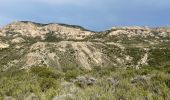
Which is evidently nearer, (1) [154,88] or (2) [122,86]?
(1) [154,88]

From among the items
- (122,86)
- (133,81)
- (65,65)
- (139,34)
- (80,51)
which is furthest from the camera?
(139,34)

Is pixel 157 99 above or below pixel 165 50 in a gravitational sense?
above

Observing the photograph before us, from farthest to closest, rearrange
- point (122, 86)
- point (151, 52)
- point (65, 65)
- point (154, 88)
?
point (151, 52) → point (65, 65) → point (122, 86) → point (154, 88)

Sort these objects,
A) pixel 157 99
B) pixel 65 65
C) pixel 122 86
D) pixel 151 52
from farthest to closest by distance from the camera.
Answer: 1. pixel 151 52
2. pixel 65 65
3. pixel 122 86
4. pixel 157 99

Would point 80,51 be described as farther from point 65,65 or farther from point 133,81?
point 133,81

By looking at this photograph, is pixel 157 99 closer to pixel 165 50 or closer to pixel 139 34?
pixel 165 50

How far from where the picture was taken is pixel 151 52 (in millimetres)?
111750

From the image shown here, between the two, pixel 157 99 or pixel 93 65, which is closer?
pixel 157 99

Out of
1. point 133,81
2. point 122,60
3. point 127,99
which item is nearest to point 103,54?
point 122,60

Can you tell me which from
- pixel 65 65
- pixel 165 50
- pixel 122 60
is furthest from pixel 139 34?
pixel 65 65

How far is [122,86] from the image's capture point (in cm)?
1866

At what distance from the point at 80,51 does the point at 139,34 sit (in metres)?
97.5

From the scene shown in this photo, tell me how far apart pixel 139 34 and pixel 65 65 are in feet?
363

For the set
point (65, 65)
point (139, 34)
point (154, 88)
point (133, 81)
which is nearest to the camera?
point (154, 88)
